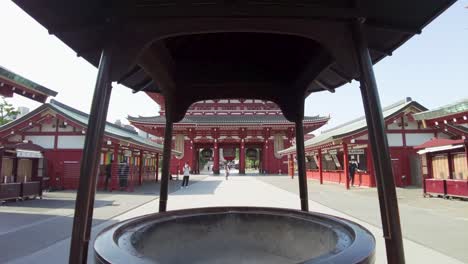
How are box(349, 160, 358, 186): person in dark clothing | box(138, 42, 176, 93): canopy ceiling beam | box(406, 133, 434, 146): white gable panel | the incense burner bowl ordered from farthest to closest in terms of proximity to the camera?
box(349, 160, 358, 186): person in dark clothing, box(406, 133, 434, 146): white gable panel, box(138, 42, 176, 93): canopy ceiling beam, the incense burner bowl

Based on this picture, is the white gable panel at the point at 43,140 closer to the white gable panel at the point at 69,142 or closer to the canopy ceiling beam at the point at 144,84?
the white gable panel at the point at 69,142

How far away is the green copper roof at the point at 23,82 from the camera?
7460mm

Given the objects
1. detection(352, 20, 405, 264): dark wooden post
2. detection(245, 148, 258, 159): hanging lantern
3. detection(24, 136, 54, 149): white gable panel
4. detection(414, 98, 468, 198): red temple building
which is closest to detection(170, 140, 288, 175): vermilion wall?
detection(245, 148, 258, 159): hanging lantern

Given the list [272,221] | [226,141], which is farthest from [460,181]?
[226,141]

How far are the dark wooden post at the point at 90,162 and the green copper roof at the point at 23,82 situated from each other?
7373mm

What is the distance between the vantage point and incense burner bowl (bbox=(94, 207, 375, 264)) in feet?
8.71

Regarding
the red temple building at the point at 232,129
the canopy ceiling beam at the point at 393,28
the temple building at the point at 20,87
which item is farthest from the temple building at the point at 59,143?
the canopy ceiling beam at the point at 393,28

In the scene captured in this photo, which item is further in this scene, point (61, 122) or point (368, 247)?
point (61, 122)

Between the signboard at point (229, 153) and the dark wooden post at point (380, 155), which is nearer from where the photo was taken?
the dark wooden post at point (380, 155)

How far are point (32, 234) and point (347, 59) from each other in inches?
280

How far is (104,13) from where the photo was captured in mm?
2197

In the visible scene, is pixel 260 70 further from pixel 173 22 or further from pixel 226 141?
pixel 226 141

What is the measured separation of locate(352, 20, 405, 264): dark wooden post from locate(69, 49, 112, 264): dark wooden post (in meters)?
1.99

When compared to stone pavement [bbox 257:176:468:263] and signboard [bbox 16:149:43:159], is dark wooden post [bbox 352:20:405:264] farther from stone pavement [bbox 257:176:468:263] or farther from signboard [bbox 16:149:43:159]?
signboard [bbox 16:149:43:159]
